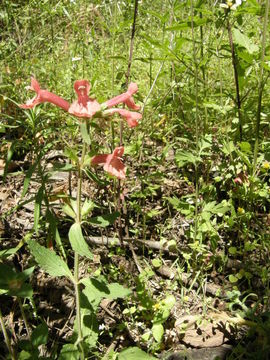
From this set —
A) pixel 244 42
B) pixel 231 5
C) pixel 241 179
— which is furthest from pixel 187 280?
pixel 231 5

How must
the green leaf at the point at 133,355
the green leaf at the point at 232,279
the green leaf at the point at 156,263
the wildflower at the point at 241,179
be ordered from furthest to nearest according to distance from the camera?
the wildflower at the point at 241,179, the green leaf at the point at 156,263, the green leaf at the point at 232,279, the green leaf at the point at 133,355

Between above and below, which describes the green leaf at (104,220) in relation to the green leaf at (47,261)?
above

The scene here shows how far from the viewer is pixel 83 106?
1265 mm

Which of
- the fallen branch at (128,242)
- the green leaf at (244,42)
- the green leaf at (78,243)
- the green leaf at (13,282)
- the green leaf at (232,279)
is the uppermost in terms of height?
the green leaf at (244,42)

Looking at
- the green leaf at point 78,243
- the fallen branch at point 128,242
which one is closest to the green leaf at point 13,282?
the green leaf at point 78,243

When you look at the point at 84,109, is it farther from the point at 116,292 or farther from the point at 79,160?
the point at 116,292

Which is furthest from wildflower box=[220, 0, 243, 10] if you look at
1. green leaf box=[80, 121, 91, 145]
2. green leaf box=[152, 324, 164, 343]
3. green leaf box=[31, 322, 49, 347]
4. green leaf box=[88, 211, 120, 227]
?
green leaf box=[31, 322, 49, 347]

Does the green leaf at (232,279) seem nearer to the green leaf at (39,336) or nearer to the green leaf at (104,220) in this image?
the green leaf at (104,220)

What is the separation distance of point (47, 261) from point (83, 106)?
594 millimetres

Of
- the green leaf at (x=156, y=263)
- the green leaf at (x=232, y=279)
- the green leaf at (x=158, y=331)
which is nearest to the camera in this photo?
the green leaf at (x=158, y=331)

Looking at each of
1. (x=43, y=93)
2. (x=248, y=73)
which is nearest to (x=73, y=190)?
(x=43, y=93)

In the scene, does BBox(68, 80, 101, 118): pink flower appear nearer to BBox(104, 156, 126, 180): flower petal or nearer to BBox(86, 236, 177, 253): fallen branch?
BBox(104, 156, 126, 180): flower petal

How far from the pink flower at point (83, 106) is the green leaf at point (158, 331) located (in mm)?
1026

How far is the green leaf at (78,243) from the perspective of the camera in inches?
46.9
